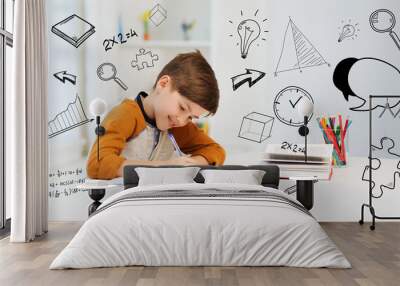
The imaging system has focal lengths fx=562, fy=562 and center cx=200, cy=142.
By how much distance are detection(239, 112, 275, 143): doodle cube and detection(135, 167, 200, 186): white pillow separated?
954mm

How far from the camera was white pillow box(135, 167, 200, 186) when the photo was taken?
5.94m

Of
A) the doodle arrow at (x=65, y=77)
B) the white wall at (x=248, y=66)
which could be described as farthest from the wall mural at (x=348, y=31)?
the doodle arrow at (x=65, y=77)

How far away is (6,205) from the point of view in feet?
20.4

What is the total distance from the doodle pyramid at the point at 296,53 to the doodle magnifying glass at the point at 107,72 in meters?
1.94

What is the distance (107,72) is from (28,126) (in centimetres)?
149

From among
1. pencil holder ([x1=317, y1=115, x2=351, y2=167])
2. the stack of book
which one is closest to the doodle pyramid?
pencil holder ([x1=317, y1=115, x2=351, y2=167])

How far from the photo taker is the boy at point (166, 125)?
655 centimetres

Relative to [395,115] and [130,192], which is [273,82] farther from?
[130,192]

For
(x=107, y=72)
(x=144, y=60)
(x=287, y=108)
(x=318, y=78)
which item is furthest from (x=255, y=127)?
(x=107, y=72)

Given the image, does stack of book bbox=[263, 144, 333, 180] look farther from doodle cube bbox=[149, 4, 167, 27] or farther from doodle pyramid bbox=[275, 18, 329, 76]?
doodle cube bbox=[149, 4, 167, 27]

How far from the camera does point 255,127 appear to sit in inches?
267

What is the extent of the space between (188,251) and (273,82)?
10.4ft

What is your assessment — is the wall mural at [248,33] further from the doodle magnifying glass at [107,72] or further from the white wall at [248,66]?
the doodle magnifying glass at [107,72]

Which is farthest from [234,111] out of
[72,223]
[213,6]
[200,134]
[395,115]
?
[72,223]
